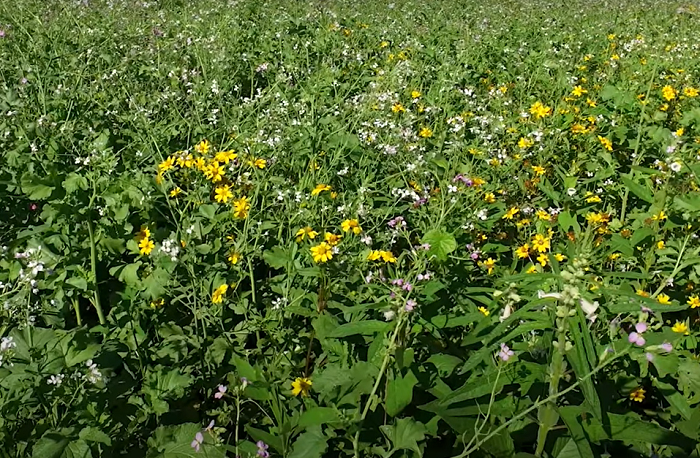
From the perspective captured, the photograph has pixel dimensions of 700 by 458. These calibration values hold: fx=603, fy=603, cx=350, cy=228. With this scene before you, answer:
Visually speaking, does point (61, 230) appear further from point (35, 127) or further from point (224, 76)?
point (224, 76)

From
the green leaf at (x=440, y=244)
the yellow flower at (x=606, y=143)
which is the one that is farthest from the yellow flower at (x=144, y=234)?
the yellow flower at (x=606, y=143)

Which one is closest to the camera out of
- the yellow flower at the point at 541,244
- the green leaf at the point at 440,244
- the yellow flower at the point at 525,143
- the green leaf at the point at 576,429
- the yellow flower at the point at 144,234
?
the green leaf at the point at 576,429

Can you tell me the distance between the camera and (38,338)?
1854 mm

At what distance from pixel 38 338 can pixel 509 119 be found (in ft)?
10.1

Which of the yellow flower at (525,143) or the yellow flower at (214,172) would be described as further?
the yellow flower at (525,143)

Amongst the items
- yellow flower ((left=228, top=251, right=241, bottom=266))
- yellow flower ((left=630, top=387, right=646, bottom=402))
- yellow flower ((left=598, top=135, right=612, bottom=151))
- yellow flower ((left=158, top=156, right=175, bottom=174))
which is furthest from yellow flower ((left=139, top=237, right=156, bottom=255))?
yellow flower ((left=598, top=135, right=612, bottom=151))

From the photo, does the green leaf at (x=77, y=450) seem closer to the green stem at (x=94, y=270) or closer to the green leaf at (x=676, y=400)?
the green stem at (x=94, y=270)

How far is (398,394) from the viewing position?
5.17 feet

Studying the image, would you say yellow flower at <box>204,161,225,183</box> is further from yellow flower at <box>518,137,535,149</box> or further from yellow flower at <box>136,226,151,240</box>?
yellow flower at <box>518,137,535,149</box>

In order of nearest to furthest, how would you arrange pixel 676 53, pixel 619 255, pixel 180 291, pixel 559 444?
pixel 559 444 < pixel 180 291 < pixel 619 255 < pixel 676 53

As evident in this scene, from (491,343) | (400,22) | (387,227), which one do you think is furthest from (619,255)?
(400,22)

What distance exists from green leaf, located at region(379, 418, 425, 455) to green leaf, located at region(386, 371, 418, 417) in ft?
0.11

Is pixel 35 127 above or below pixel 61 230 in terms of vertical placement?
above

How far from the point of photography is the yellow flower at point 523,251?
111 inches
